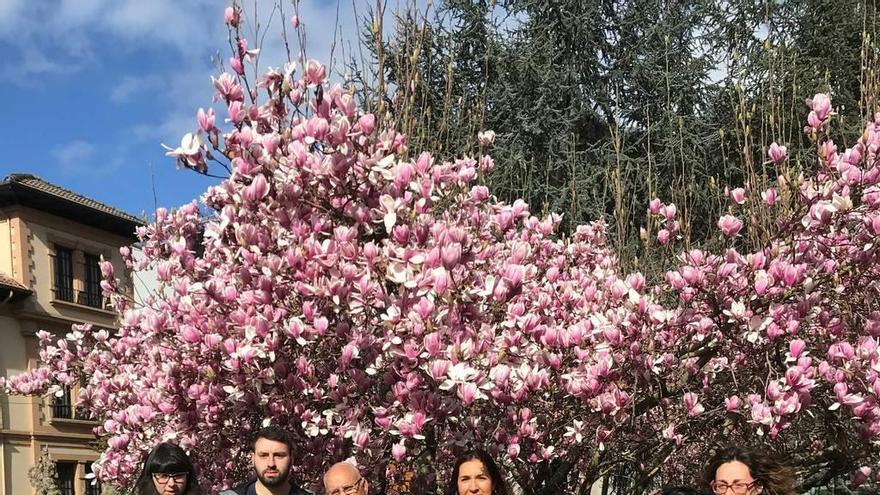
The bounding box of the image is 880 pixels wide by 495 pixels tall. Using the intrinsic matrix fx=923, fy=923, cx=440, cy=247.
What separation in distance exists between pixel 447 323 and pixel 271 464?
1.03 metres

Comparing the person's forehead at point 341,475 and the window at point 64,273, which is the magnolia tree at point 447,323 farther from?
the window at point 64,273

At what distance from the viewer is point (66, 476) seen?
21781mm

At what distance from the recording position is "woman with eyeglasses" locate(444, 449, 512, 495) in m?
3.93

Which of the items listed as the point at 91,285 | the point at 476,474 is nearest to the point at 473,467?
the point at 476,474

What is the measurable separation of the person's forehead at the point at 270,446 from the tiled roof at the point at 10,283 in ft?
61.2

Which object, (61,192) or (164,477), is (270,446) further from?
(61,192)

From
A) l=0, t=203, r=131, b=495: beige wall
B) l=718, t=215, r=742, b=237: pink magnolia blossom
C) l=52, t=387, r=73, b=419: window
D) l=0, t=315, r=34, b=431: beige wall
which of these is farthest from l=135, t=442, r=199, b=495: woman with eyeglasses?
l=52, t=387, r=73, b=419: window

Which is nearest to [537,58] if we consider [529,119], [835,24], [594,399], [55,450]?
[529,119]

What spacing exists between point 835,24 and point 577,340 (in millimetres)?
9397

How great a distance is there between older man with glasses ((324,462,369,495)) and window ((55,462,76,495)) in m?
19.8

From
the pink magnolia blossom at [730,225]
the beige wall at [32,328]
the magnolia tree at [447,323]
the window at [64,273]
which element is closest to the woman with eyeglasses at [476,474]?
the magnolia tree at [447,323]

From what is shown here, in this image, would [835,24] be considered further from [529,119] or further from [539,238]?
[539,238]

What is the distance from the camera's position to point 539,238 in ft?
18.5

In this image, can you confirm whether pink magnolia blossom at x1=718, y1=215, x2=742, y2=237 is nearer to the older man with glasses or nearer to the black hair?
the older man with glasses
